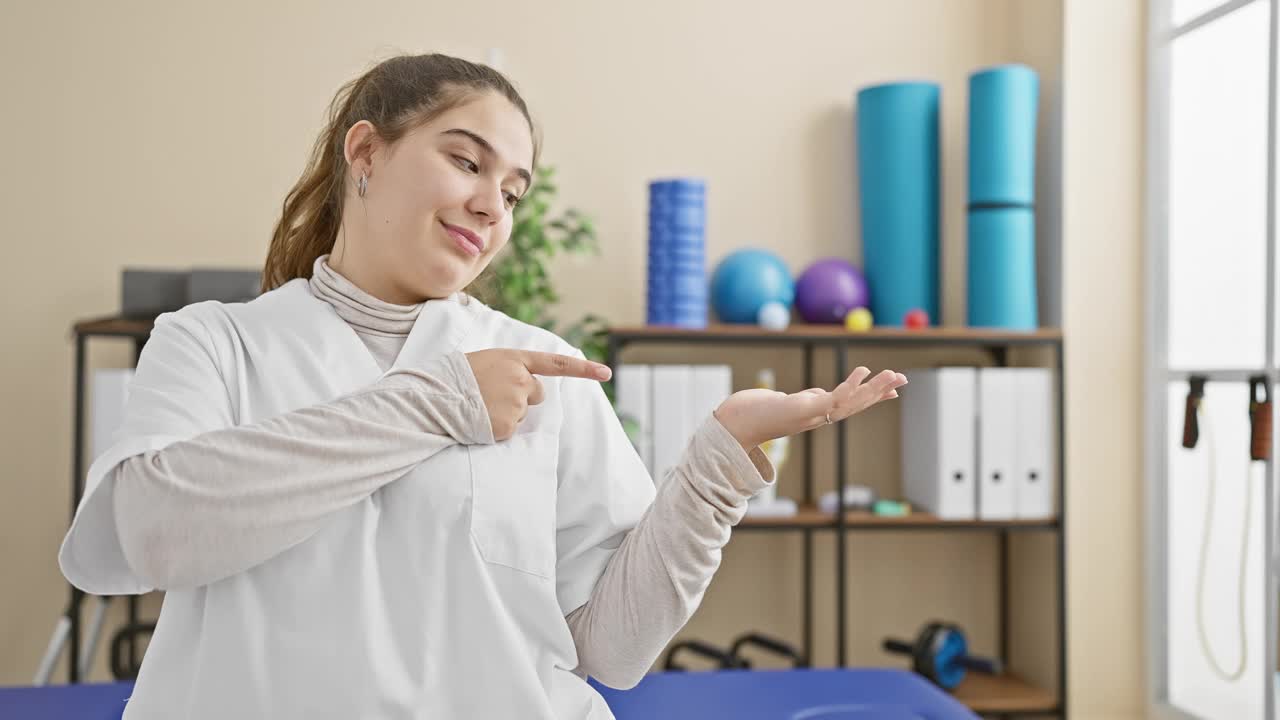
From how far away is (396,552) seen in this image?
95 centimetres

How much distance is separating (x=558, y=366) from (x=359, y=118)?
0.37m

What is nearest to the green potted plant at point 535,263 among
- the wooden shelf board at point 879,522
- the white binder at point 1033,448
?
the wooden shelf board at point 879,522

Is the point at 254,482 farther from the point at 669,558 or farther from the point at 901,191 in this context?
the point at 901,191

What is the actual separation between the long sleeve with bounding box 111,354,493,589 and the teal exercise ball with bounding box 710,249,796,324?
2368 mm

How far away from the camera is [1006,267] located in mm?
3176

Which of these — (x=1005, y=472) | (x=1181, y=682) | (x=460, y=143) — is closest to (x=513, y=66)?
(x=1005, y=472)

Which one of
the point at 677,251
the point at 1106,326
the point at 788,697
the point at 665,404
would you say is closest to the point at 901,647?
the point at 665,404

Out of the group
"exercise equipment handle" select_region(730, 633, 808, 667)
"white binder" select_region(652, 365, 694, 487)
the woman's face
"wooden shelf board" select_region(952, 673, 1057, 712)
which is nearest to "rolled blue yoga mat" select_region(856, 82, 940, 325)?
"white binder" select_region(652, 365, 694, 487)

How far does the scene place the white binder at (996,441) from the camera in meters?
3.11

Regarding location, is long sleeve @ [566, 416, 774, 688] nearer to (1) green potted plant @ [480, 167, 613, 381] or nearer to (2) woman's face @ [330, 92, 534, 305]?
(2) woman's face @ [330, 92, 534, 305]

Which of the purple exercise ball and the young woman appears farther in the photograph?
the purple exercise ball

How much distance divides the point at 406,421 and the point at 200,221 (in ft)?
8.81

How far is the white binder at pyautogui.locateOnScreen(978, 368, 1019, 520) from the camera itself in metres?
3.11

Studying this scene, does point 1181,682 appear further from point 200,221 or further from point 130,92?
point 130,92
